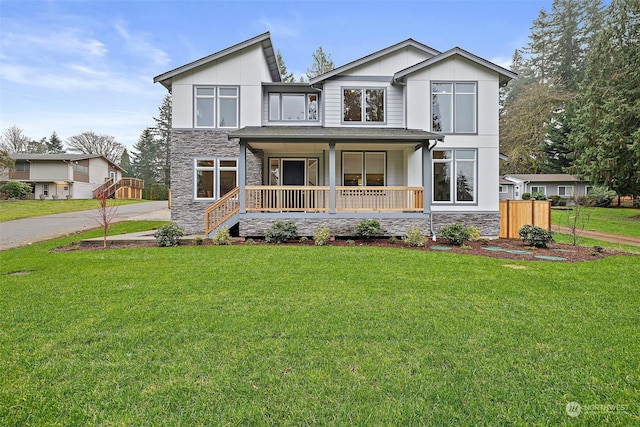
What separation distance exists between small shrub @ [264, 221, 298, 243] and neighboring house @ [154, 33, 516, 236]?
526 mm

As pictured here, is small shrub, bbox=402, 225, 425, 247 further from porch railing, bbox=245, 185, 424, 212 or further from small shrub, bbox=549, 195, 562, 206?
small shrub, bbox=549, 195, 562, 206

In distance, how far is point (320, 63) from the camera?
108 feet

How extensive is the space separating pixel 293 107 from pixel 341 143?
376 cm

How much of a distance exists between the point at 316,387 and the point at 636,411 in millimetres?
2545

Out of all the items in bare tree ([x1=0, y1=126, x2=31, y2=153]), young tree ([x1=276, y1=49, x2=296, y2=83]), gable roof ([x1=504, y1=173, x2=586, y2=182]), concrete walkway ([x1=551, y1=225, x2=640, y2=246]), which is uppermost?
young tree ([x1=276, y1=49, x2=296, y2=83])

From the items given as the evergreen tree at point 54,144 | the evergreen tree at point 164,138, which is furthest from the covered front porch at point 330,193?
the evergreen tree at point 54,144

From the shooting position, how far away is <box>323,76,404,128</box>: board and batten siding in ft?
45.5

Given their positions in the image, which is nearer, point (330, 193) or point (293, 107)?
point (330, 193)

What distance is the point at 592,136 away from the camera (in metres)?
22.7

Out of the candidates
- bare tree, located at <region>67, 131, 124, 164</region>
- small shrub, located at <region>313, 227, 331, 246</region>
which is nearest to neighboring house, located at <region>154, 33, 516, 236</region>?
small shrub, located at <region>313, 227, 331, 246</region>

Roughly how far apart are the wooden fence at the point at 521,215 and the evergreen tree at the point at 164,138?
4546 centimetres

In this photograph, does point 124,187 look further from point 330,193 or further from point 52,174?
point 330,193

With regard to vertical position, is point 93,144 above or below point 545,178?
above

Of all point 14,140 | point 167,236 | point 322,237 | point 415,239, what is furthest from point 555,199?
point 14,140
